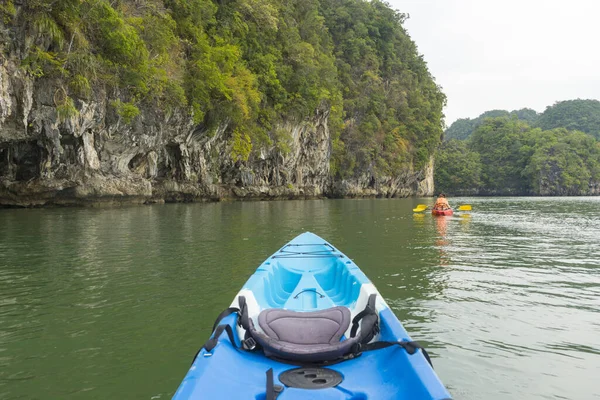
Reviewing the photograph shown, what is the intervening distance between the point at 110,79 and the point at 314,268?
15817 millimetres

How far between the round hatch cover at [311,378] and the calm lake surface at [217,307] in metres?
0.96

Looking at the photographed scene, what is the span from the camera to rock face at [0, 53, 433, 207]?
1468 cm

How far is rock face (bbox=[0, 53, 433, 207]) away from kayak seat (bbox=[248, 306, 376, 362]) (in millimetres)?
13775

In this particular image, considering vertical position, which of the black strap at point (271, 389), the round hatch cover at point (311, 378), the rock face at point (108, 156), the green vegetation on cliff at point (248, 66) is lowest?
the round hatch cover at point (311, 378)

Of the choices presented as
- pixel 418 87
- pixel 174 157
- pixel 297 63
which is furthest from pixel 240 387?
pixel 418 87

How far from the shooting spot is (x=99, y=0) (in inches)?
576

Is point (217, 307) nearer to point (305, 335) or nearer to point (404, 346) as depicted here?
point (305, 335)

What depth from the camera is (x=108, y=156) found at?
20812mm

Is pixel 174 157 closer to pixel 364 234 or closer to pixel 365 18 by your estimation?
pixel 364 234

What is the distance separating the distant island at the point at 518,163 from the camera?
73.9m

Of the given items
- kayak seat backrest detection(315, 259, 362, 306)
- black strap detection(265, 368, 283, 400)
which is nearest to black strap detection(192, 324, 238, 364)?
black strap detection(265, 368, 283, 400)

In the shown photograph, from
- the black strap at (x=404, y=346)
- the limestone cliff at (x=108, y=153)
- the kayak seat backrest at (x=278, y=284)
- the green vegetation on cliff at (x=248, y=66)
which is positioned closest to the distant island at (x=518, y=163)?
the green vegetation on cliff at (x=248, y=66)

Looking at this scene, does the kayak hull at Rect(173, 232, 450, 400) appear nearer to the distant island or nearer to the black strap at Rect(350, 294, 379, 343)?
the black strap at Rect(350, 294, 379, 343)

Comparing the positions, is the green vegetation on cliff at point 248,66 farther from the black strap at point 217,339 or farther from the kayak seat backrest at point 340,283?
the black strap at point 217,339
